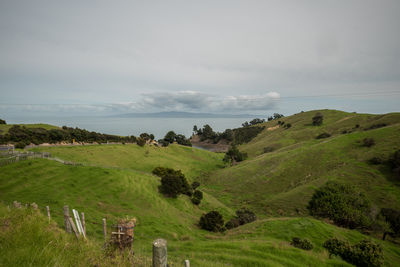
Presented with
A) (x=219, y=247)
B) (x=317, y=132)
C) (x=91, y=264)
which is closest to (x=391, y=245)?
(x=219, y=247)

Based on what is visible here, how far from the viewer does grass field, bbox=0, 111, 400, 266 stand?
653 centimetres

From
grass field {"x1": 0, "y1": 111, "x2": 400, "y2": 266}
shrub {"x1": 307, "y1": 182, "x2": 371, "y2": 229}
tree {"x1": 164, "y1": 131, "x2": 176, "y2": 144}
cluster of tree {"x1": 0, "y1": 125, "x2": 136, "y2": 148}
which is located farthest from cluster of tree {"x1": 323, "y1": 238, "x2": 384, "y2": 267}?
tree {"x1": 164, "y1": 131, "x2": 176, "y2": 144}

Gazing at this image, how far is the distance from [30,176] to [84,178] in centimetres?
610

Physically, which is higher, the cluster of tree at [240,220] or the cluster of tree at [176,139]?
the cluster of tree at [176,139]

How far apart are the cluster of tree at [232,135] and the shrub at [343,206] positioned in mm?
100906

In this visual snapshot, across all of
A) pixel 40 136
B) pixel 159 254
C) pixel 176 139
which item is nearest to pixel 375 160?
pixel 159 254

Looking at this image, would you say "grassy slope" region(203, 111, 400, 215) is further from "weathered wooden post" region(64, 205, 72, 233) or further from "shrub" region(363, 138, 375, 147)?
"weathered wooden post" region(64, 205, 72, 233)

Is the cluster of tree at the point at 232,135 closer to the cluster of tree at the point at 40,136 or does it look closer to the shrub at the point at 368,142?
the shrub at the point at 368,142

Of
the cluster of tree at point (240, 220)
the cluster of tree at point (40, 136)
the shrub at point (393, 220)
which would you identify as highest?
the cluster of tree at point (40, 136)

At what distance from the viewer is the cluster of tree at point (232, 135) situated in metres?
131

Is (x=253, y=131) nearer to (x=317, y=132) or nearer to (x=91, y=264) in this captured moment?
(x=317, y=132)

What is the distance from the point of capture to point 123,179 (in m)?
26.3

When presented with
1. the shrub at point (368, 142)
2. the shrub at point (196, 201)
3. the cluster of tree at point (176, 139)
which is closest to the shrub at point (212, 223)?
the shrub at point (196, 201)

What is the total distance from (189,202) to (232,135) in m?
123
